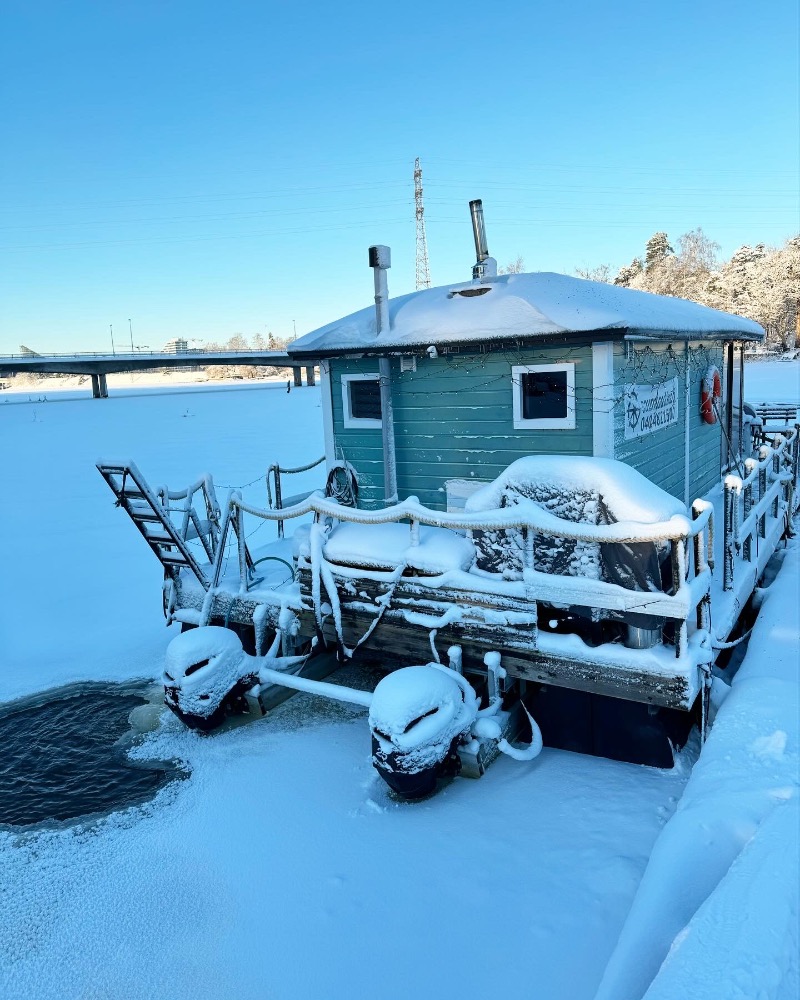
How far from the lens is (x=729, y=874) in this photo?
3348 millimetres

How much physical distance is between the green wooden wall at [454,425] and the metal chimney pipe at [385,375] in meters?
0.11

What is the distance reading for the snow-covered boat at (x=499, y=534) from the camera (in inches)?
211

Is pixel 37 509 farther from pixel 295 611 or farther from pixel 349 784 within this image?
pixel 349 784

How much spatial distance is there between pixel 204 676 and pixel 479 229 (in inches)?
241

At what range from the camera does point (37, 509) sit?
56.9 feet

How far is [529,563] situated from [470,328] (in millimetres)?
2800

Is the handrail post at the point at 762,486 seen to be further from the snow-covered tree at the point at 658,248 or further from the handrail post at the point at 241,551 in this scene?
the snow-covered tree at the point at 658,248

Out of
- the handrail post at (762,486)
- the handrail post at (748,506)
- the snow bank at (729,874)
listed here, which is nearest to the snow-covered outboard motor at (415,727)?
the snow bank at (729,874)

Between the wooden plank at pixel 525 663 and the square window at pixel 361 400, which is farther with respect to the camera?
the square window at pixel 361 400

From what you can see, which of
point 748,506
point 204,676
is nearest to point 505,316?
point 748,506

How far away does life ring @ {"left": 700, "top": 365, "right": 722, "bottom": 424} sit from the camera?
10734 mm

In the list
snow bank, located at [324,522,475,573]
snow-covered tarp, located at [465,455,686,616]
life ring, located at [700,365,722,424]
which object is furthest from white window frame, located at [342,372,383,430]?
life ring, located at [700,365,722,424]

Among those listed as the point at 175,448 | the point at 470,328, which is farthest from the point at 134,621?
the point at 175,448

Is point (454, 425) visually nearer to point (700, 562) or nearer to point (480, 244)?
point (480, 244)
